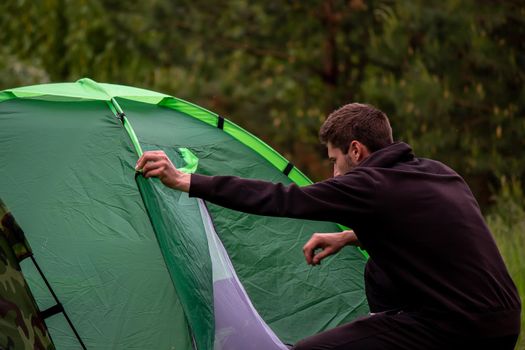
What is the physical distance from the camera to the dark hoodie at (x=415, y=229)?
3.22 m

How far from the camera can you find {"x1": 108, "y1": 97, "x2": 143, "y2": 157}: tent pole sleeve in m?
4.25

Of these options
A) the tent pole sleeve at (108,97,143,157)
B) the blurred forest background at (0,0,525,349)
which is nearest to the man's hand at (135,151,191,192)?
the tent pole sleeve at (108,97,143,157)

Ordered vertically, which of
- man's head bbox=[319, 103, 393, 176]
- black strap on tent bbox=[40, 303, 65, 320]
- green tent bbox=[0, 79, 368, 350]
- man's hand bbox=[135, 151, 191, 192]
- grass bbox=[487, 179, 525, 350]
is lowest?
grass bbox=[487, 179, 525, 350]

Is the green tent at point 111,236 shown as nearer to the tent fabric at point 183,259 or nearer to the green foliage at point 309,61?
the tent fabric at point 183,259

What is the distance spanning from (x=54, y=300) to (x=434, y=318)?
207 cm

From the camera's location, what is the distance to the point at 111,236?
464 cm

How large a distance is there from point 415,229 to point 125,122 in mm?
1661

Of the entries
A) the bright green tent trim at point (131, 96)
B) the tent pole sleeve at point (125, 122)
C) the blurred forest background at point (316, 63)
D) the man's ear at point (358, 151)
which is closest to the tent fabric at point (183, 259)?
the tent pole sleeve at point (125, 122)

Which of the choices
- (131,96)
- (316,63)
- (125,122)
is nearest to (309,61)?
(316,63)

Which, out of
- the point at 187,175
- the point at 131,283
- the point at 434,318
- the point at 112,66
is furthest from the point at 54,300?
the point at 112,66

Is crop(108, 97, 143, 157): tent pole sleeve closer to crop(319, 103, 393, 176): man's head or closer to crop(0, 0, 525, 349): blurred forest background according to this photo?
crop(319, 103, 393, 176): man's head

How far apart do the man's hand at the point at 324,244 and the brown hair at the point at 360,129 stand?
0.36 meters

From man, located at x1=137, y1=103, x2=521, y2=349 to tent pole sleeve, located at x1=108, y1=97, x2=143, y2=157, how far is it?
3.03 ft

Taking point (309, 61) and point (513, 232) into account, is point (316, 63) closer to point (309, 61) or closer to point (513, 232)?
point (309, 61)
